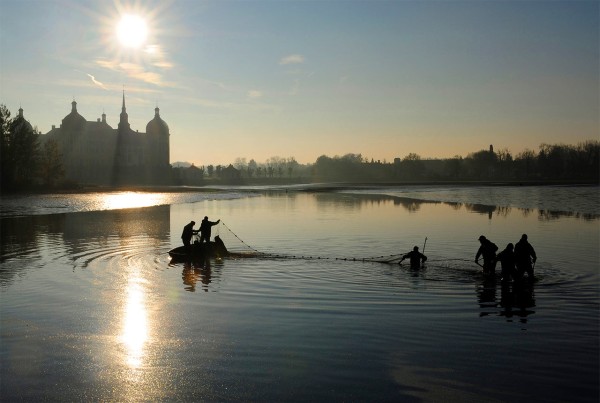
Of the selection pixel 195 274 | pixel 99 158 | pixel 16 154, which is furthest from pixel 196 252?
pixel 99 158

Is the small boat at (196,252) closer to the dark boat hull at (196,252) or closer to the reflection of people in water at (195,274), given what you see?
the dark boat hull at (196,252)

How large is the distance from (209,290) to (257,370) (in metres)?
8.59

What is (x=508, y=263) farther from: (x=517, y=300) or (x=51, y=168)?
(x=51, y=168)

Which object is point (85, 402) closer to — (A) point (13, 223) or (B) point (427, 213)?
(A) point (13, 223)

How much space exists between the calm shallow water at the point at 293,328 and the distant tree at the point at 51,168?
275ft

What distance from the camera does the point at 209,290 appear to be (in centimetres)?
1930

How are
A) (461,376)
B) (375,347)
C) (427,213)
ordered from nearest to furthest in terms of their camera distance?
1. (461,376)
2. (375,347)
3. (427,213)

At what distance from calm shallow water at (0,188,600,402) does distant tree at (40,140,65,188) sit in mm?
83779

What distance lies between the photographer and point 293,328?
1398 centimetres

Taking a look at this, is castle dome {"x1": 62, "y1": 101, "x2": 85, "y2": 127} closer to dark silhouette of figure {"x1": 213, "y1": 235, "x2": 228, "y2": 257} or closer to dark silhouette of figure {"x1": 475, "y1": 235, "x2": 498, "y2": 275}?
dark silhouette of figure {"x1": 213, "y1": 235, "x2": 228, "y2": 257}

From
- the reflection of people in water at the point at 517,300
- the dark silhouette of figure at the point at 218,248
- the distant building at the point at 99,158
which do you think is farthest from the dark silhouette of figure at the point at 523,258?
the distant building at the point at 99,158

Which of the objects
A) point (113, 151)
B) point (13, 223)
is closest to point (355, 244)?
point (13, 223)

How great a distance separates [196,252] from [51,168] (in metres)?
90.7

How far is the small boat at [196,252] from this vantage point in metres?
26.5
